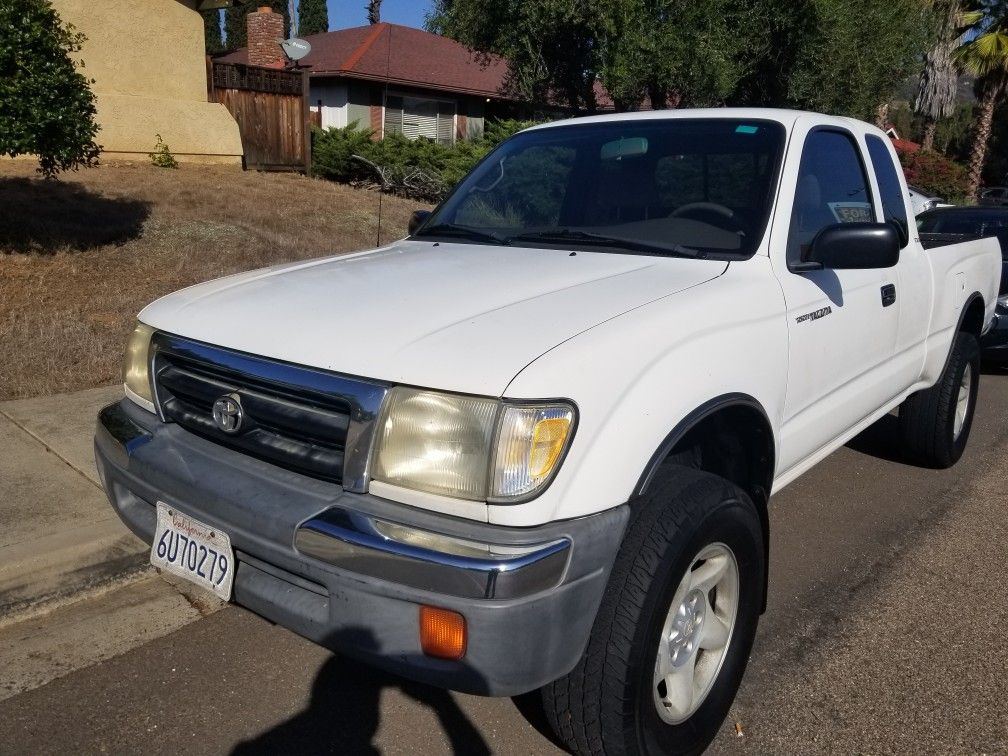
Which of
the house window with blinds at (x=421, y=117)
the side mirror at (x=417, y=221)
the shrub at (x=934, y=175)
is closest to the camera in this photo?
the side mirror at (x=417, y=221)

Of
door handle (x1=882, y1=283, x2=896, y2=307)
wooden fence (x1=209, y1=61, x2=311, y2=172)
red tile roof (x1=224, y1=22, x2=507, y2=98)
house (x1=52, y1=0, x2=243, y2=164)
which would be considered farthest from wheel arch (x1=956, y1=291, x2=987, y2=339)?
red tile roof (x1=224, y1=22, x2=507, y2=98)

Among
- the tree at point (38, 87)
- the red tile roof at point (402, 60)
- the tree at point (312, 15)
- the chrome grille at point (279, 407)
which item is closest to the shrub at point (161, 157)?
the tree at point (38, 87)

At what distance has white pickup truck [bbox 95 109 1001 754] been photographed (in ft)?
7.04

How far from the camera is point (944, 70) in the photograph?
31.7 metres

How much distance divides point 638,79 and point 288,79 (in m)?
7.59

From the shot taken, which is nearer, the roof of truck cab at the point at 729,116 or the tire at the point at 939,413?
the roof of truck cab at the point at 729,116

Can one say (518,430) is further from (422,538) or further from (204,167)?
(204,167)

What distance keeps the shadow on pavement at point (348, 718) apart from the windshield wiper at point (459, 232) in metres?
1.67

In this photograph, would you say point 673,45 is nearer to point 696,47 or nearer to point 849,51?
point 696,47

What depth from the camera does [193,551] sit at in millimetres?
2566

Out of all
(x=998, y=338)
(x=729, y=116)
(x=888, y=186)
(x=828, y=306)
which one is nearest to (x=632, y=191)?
(x=729, y=116)

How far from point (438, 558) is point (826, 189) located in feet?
8.06

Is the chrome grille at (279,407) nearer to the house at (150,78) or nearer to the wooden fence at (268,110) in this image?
the house at (150,78)

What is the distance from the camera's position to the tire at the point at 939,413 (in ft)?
16.2
